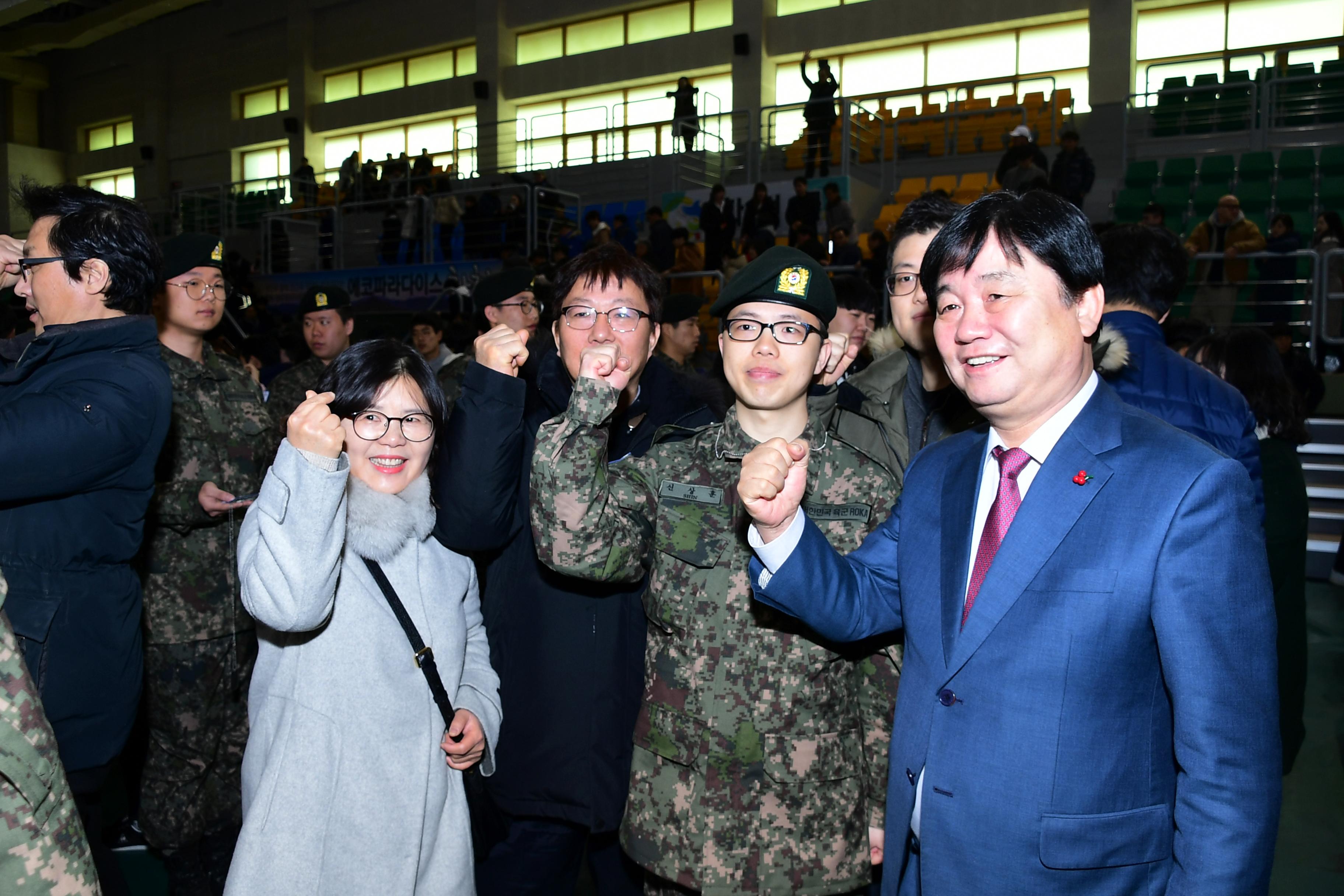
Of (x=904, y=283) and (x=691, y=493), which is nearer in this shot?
(x=691, y=493)

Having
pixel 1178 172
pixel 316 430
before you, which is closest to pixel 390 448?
pixel 316 430

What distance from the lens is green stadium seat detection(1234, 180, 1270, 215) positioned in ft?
32.8

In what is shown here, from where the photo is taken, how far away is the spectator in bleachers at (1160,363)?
2.40 metres

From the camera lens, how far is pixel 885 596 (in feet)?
5.56

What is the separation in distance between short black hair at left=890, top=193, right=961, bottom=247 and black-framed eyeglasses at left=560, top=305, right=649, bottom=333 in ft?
2.20

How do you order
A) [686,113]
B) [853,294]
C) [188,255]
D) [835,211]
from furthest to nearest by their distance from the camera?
[686,113], [835,211], [853,294], [188,255]

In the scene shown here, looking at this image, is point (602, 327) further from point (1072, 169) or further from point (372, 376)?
point (1072, 169)

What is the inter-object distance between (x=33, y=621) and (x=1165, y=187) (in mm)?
11525

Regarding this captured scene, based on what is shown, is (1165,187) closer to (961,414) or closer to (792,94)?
(792,94)

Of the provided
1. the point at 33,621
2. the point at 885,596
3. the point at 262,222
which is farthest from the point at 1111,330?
the point at 262,222

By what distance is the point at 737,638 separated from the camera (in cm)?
184

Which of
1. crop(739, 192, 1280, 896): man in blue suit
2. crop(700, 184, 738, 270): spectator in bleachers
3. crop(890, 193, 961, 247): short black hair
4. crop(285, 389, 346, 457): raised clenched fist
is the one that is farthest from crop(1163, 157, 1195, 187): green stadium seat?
crop(285, 389, 346, 457): raised clenched fist

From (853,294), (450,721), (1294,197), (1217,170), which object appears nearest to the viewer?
(450,721)

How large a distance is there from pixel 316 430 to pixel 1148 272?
2.09 metres
